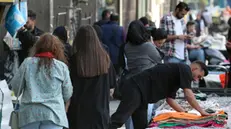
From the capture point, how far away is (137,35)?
1048 centimetres

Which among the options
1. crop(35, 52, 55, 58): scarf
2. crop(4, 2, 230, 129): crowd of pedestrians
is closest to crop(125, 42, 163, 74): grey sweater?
crop(4, 2, 230, 129): crowd of pedestrians

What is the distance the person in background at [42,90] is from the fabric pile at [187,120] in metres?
1.26

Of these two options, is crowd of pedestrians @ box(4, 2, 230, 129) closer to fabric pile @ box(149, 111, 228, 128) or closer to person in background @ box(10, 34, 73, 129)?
person in background @ box(10, 34, 73, 129)

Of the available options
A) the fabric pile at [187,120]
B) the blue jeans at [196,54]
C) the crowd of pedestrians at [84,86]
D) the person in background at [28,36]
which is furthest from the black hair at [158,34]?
the blue jeans at [196,54]

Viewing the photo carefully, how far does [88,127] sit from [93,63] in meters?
0.70

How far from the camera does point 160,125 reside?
27.1ft

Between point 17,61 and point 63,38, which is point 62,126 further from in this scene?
point 17,61

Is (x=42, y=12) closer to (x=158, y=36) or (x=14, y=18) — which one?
(x=158, y=36)

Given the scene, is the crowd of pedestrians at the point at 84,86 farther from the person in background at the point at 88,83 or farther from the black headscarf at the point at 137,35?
the black headscarf at the point at 137,35

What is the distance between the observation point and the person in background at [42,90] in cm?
748

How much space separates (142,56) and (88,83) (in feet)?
8.00

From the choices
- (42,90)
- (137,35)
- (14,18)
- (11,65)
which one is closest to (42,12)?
(11,65)

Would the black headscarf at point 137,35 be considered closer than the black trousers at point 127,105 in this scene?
No

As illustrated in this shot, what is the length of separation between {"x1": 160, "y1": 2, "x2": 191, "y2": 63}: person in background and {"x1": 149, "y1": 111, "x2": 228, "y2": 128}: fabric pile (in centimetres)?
472
